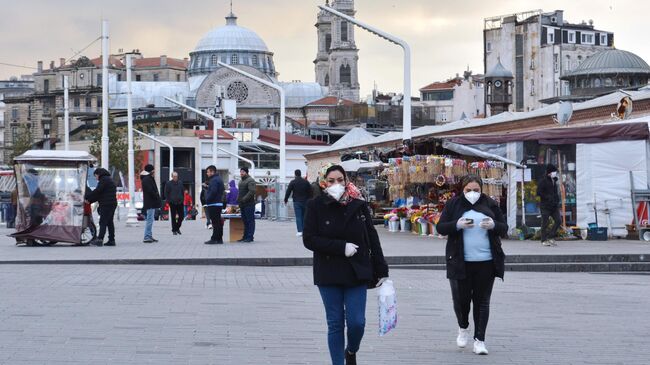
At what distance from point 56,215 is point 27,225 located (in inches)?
24.5

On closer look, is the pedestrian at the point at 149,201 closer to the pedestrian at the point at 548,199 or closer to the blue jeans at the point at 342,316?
the pedestrian at the point at 548,199

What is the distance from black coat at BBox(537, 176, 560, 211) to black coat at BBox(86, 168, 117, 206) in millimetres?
8230

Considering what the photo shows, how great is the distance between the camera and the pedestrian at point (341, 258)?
9609 mm

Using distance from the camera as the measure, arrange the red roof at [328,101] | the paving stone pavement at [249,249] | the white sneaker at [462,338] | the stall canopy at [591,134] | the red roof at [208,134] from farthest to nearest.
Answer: the red roof at [328,101], the red roof at [208,134], the stall canopy at [591,134], the paving stone pavement at [249,249], the white sneaker at [462,338]

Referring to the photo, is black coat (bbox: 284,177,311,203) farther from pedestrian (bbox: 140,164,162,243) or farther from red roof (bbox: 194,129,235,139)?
red roof (bbox: 194,129,235,139)

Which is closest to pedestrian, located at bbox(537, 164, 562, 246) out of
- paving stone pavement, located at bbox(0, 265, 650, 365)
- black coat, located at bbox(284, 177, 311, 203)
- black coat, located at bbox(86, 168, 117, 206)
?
paving stone pavement, located at bbox(0, 265, 650, 365)

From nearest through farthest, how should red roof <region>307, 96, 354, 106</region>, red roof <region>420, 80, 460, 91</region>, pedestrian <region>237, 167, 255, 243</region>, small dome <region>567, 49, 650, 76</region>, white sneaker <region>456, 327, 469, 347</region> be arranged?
white sneaker <region>456, 327, 469, 347</region> → pedestrian <region>237, 167, 255, 243</region> → small dome <region>567, 49, 650, 76</region> → red roof <region>420, 80, 460, 91</region> → red roof <region>307, 96, 354, 106</region>

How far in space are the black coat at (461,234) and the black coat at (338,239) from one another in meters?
1.56

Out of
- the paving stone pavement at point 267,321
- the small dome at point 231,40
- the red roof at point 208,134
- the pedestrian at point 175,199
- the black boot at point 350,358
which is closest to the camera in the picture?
the black boot at point 350,358

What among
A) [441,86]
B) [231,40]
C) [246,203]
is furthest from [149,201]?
[231,40]

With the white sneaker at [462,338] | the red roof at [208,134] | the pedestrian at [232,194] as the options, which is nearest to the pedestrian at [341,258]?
the white sneaker at [462,338]

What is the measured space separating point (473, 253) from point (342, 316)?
1935 millimetres

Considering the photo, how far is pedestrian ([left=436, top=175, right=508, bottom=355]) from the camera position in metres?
11.2

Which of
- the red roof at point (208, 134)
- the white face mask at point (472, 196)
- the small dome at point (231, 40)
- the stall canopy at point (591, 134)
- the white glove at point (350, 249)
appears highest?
the small dome at point (231, 40)
